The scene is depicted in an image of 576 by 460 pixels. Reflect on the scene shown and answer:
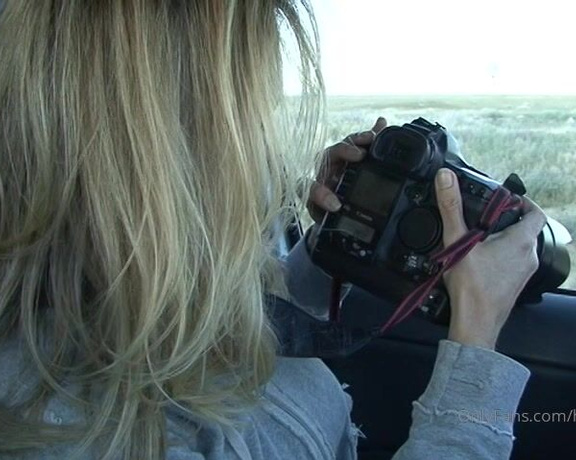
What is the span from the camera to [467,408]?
2.88ft

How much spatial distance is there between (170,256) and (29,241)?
0.13m

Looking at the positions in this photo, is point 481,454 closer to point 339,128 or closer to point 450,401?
point 450,401

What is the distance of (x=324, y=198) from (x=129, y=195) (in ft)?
1.16

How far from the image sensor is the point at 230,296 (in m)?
0.88

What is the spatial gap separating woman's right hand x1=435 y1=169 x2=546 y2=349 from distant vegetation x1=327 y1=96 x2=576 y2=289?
507mm

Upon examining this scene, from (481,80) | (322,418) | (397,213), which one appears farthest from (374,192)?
(481,80)

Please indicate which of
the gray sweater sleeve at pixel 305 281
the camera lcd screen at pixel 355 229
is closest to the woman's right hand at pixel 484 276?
the camera lcd screen at pixel 355 229

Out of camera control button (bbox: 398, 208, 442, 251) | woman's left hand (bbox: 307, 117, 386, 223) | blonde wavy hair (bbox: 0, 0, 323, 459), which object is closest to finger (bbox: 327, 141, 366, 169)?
woman's left hand (bbox: 307, 117, 386, 223)

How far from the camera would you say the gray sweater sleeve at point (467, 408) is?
0.86 m

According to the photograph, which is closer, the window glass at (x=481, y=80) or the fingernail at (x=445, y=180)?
the fingernail at (x=445, y=180)

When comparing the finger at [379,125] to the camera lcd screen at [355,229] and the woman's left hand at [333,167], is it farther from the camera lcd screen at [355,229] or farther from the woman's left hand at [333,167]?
the camera lcd screen at [355,229]

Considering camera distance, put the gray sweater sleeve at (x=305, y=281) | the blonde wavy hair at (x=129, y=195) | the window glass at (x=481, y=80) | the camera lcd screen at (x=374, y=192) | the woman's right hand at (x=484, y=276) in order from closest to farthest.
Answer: the blonde wavy hair at (x=129, y=195), the woman's right hand at (x=484, y=276), the camera lcd screen at (x=374, y=192), the gray sweater sleeve at (x=305, y=281), the window glass at (x=481, y=80)

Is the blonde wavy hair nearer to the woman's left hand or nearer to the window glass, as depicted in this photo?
the woman's left hand

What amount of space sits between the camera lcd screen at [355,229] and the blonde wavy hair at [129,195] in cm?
23
